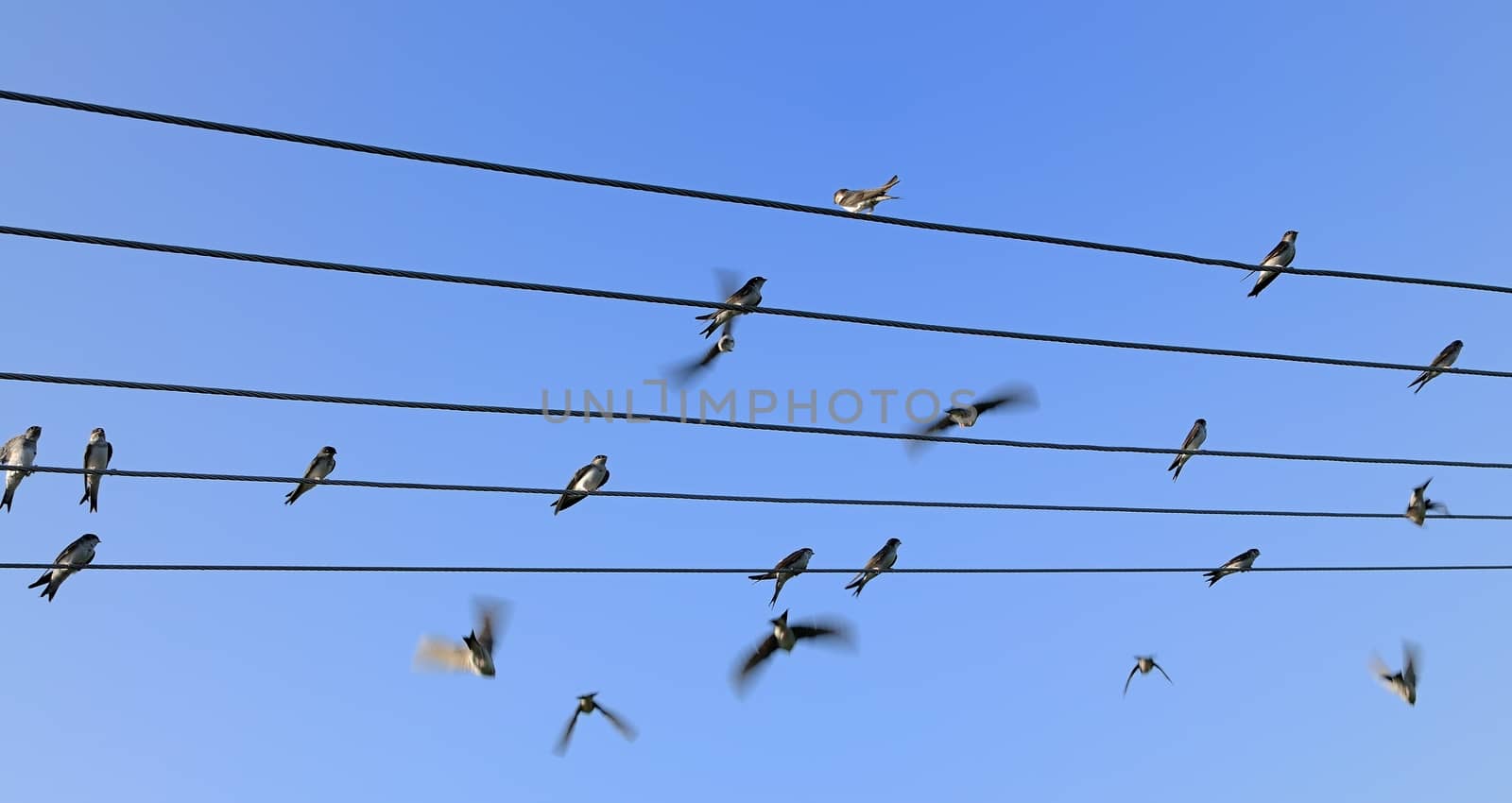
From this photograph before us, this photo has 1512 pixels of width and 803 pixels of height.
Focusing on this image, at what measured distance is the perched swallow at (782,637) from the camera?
11.5 metres

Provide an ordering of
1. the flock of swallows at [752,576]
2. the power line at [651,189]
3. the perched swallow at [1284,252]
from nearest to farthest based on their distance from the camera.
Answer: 1. the power line at [651,189]
2. the flock of swallows at [752,576]
3. the perched swallow at [1284,252]

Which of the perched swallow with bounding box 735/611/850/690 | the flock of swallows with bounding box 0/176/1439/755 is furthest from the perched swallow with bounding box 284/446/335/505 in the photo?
the perched swallow with bounding box 735/611/850/690

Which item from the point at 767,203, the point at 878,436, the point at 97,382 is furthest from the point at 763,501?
the point at 97,382

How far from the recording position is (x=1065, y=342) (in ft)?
25.7

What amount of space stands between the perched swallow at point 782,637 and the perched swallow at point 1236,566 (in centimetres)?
368

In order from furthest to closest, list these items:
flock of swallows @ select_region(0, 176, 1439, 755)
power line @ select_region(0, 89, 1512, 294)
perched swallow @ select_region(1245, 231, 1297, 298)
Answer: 1. perched swallow @ select_region(1245, 231, 1297, 298)
2. flock of swallows @ select_region(0, 176, 1439, 755)
3. power line @ select_region(0, 89, 1512, 294)

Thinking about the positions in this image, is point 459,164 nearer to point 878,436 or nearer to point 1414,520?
point 878,436

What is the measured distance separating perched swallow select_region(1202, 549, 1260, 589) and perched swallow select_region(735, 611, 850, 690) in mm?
3681

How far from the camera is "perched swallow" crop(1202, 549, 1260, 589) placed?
44.4 ft

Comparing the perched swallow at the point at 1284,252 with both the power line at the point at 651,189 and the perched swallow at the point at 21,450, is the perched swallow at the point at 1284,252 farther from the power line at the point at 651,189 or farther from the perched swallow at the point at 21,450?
the perched swallow at the point at 21,450

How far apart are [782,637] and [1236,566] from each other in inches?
206

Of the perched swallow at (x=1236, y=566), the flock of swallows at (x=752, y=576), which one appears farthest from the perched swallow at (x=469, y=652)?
the perched swallow at (x=1236, y=566)

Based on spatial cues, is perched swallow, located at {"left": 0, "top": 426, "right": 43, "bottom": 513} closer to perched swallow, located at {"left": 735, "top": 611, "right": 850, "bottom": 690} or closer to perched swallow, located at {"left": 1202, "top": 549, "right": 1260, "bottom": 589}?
perched swallow, located at {"left": 735, "top": 611, "right": 850, "bottom": 690}

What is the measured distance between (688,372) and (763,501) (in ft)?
12.7
